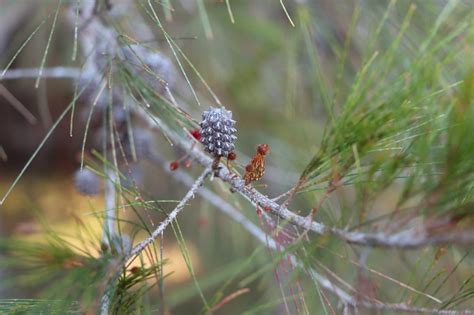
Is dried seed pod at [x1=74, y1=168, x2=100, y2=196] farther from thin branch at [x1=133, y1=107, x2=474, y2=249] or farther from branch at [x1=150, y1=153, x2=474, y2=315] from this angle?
thin branch at [x1=133, y1=107, x2=474, y2=249]

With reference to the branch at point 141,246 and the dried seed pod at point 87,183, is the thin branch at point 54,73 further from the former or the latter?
the branch at point 141,246

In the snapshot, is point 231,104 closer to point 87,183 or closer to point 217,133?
point 87,183

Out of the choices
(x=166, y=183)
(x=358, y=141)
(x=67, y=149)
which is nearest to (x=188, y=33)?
Result: (x=166, y=183)

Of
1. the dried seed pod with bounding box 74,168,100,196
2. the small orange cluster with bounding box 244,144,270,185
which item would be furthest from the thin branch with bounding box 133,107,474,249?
the dried seed pod with bounding box 74,168,100,196

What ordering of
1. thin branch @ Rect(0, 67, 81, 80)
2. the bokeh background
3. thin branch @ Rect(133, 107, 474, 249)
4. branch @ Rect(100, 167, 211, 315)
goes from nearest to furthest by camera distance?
thin branch @ Rect(133, 107, 474, 249), branch @ Rect(100, 167, 211, 315), thin branch @ Rect(0, 67, 81, 80), the bokeh background

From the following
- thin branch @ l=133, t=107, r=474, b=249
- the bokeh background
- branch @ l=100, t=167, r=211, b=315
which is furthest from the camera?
the bokeh background

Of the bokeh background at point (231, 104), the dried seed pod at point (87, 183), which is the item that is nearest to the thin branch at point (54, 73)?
the bokeh background at point (231, 104)
